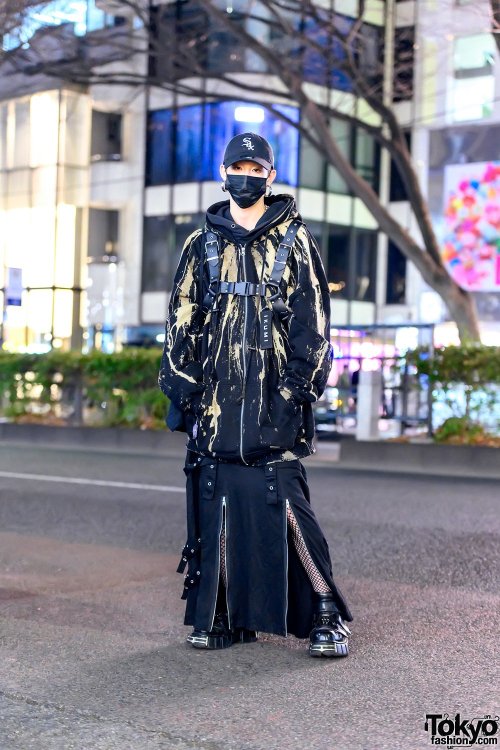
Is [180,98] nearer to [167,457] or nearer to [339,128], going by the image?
[339,128]

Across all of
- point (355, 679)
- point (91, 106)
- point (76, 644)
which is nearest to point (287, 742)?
point (355, 679)

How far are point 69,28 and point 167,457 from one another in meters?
11.0

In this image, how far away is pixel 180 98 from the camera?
1559 inches

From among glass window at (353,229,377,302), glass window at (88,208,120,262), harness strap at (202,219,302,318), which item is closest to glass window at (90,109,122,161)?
glass window at (88,208,120,262)

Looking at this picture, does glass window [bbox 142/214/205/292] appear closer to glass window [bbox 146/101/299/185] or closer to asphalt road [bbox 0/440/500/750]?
glass window [bbox 146/101/299/185]

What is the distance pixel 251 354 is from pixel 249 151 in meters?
0.84

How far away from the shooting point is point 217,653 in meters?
5.22

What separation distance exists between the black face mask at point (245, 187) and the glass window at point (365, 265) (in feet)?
121

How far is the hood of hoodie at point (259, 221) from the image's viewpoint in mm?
5228

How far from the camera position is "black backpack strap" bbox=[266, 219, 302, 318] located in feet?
17.0

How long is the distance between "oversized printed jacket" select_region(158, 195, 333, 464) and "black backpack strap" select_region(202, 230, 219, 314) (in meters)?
0.03

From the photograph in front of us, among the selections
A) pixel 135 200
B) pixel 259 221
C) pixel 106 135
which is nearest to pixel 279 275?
pixel 259 221

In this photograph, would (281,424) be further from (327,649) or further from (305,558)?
(327,649)

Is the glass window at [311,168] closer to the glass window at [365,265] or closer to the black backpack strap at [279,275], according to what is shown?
the glass window at [365,265]
